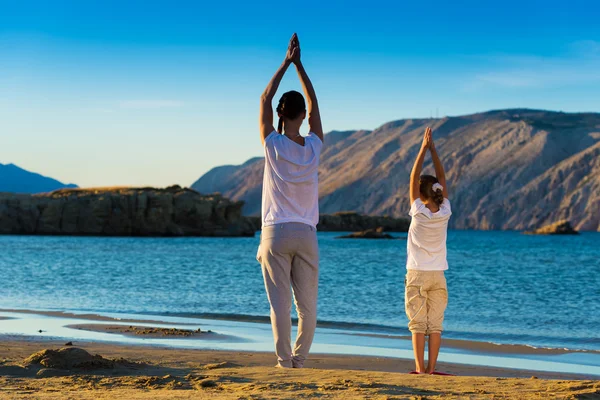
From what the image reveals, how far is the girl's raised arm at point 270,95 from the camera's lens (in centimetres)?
782

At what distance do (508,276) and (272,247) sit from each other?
115 feet

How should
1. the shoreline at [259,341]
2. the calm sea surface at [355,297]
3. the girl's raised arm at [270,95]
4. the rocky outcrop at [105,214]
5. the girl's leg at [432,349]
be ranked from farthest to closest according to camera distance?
the rocky outcrop at [105,214] → the calm sea surface at [355,297] → the shoreline at [259,341] → the girl's leg at [432,349] → the girl's raised arm at [270,95]

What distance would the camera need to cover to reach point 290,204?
7668 millimetres

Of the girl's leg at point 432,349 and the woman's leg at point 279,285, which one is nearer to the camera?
the woman's leg at point 279,285

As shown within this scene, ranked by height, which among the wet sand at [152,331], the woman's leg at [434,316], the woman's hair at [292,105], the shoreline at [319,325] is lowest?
→ the shoreline at [319,325]

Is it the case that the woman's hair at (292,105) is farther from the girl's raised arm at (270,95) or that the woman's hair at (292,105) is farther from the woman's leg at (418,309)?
the woman's leg at (418,309)

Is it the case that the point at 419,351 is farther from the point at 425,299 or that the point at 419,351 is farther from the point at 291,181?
the point at 291,181

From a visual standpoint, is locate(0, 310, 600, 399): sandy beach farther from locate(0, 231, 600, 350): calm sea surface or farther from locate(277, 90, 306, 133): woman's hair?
locate(0, 231, 600, 350): calm sea surface

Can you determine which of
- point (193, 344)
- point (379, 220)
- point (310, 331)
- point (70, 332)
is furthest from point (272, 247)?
point (379, 220)

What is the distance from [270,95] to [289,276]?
1.72 m

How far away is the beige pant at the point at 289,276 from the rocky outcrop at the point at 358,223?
181m

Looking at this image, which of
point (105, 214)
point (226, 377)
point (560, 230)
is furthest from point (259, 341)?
point (560, 230)

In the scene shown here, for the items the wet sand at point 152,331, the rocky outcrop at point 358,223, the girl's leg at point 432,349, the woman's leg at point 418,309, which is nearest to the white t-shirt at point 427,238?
the woman's leg at point 418,309

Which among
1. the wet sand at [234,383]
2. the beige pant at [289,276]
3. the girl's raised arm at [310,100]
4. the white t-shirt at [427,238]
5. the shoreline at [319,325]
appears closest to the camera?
the wet sand at [234,383]
